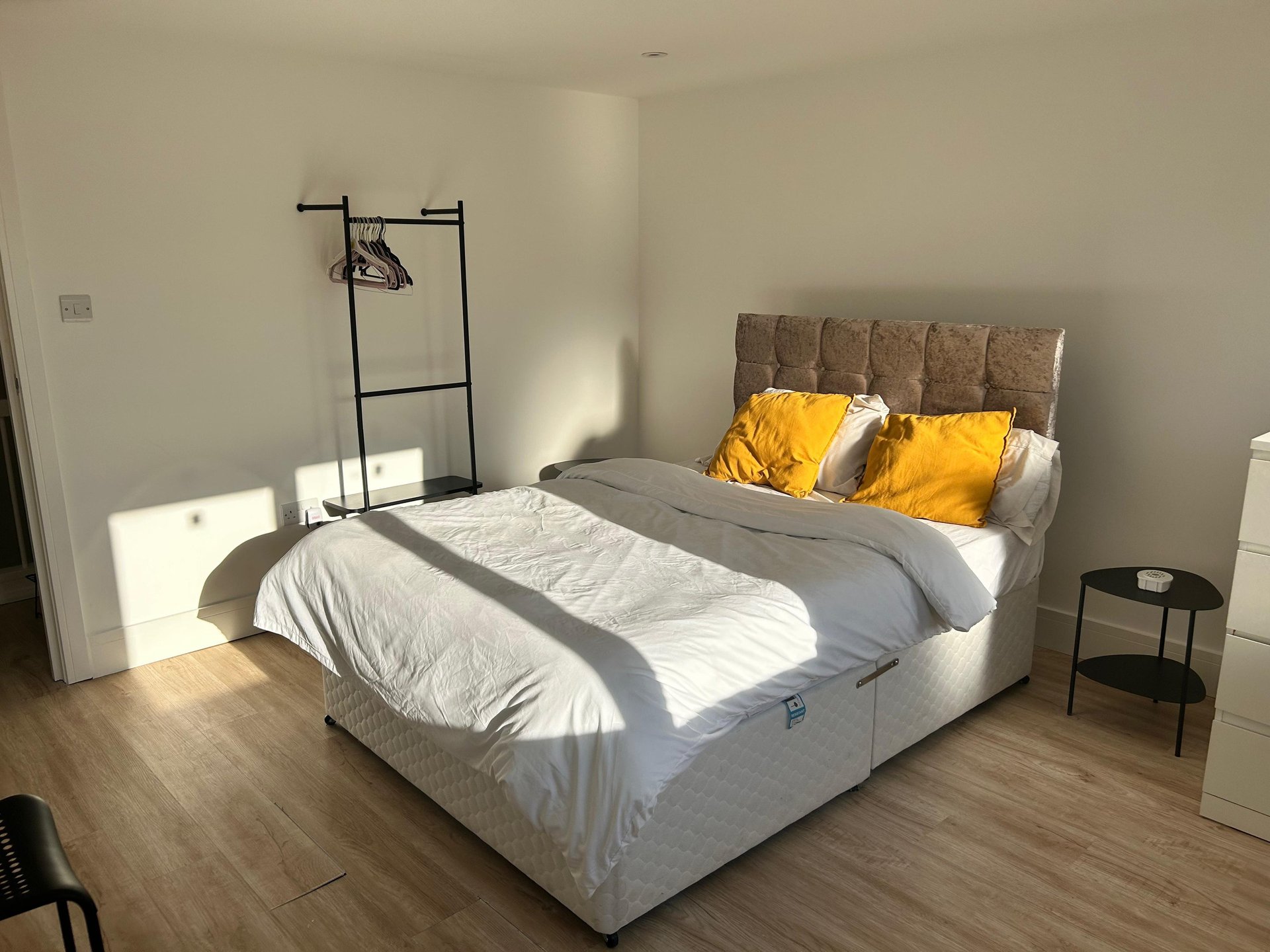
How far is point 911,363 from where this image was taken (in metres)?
3.68

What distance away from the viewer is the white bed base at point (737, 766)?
2197 millimetres

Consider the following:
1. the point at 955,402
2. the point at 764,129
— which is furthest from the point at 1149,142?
the point at 764,129

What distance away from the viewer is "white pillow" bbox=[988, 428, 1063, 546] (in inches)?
125

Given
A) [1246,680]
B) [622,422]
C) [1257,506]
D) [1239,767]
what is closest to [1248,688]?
[1246,680]

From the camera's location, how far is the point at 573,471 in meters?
3.71

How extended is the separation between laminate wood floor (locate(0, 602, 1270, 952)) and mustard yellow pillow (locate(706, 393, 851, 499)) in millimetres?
1058

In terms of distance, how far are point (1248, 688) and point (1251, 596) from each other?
9.7 inches

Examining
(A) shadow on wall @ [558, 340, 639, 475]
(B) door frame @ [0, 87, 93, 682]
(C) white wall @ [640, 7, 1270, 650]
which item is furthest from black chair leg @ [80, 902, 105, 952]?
(A) shadow on wall @ [558, 340, 639, 475]

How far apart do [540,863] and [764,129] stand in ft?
11.1

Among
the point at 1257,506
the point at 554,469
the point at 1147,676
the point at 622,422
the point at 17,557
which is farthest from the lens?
the point at 622,422

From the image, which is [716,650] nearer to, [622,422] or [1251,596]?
[1251,596]

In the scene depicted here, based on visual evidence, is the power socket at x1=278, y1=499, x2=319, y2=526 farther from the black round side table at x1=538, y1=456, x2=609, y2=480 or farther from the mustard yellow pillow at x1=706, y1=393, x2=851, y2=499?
the mustard yellow pillow at x1=706, y1=393, x2=851, y2=499

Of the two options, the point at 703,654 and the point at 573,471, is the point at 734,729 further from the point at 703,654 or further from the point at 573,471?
the point at 573,471

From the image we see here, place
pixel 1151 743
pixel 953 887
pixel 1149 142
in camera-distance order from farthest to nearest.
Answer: pixel 1149 142 → pixel 1151 743 → pixel 953 887
